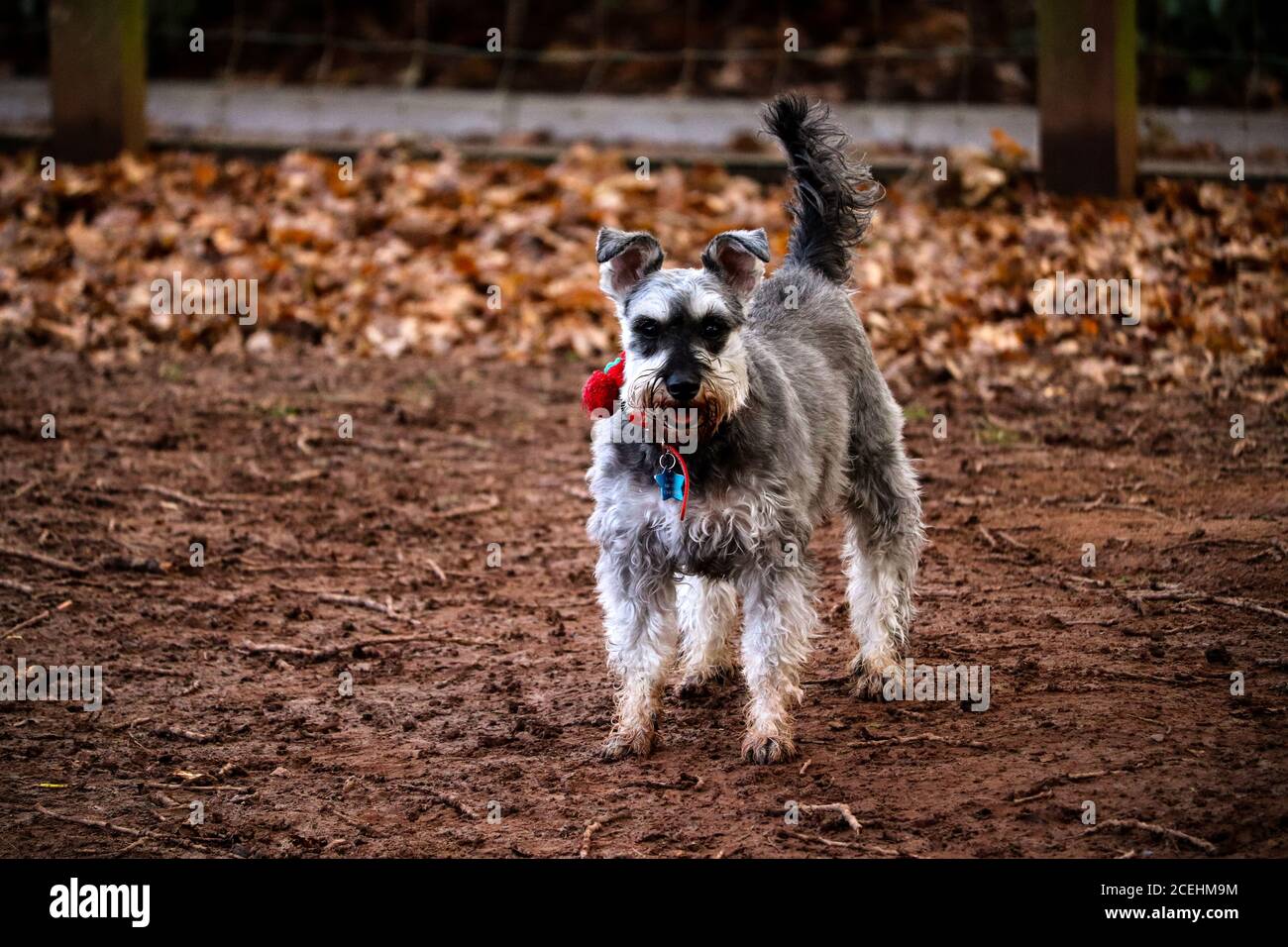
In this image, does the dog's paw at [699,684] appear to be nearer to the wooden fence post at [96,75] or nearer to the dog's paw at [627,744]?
the dog's paw at [627,744]

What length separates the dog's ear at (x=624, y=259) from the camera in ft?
16.4

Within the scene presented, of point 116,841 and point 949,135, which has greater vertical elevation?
point 949,135

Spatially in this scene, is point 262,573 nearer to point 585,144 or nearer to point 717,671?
point 717,671

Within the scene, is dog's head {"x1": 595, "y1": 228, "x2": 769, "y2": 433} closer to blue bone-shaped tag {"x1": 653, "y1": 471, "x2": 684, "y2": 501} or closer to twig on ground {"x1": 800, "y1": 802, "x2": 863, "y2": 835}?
blue bone-shaped tag {"x1": 653, "y1": 471, "x2": 684, "y2": 501}

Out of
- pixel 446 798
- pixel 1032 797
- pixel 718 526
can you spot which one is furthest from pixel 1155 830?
pixel 446 798

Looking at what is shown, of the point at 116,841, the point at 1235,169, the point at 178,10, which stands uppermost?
the point at 178,10

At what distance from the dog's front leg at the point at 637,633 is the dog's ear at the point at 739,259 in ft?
3.14

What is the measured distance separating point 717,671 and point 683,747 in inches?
25.4

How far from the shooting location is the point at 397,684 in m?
5.59

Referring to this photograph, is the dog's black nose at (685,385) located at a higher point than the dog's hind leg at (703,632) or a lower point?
higher

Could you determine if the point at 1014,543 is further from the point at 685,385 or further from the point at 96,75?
the point at 96,75

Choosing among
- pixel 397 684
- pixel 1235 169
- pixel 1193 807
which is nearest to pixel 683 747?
pixel 397 684

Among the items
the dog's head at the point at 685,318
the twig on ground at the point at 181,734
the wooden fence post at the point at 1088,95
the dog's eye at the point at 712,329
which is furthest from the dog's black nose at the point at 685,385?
the wooden fence post at the point at 1088,95

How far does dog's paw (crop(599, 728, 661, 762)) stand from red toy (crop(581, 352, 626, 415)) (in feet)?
3.45
